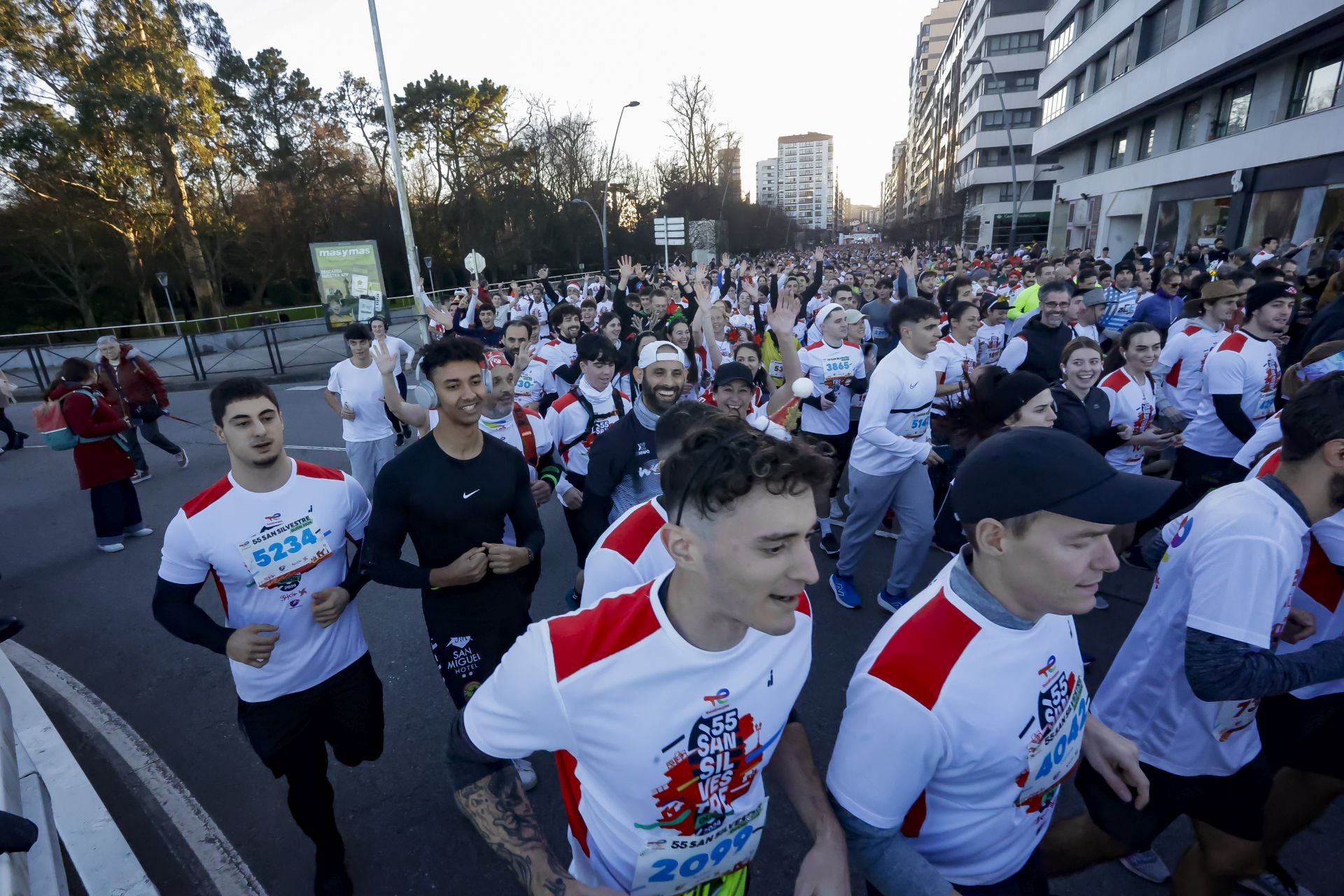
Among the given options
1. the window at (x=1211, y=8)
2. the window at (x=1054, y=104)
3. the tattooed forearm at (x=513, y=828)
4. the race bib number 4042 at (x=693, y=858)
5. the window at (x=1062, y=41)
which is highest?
the window at (x=1062, y=41)

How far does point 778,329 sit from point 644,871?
3.74 m

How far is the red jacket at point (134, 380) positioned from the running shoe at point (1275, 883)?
10519 millimetres

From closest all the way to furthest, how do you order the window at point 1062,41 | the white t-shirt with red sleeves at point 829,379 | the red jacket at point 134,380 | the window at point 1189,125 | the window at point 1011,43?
the white t-shirt with red sleeves at point 829,379
the red jacket at point 134,380
the window at point 1189,125
the window at point 1062,41
the window at point 1011,43

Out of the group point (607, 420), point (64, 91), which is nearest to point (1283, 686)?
point (607, 420)

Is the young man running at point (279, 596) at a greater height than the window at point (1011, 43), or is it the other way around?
the window at point (1011, 43)

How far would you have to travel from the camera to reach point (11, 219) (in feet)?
76.3

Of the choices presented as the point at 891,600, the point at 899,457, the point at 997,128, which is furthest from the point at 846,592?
the point at 997,128

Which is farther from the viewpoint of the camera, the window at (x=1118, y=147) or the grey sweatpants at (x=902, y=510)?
the window at (x=1118, y=147)

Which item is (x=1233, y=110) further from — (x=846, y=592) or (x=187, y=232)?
(x=187, y=232)

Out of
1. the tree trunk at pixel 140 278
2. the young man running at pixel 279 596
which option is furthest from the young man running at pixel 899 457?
the tree trunk at pixel 140 278

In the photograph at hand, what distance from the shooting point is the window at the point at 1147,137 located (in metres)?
28.2

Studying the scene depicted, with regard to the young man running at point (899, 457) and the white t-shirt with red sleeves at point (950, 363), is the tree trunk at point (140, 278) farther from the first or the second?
the young man running at point (899, 457)

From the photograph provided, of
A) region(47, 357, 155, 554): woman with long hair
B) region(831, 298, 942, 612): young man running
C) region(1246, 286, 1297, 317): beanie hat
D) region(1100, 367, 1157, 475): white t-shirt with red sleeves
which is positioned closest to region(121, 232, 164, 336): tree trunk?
region(47, 357, 155, 554): woman with long hair

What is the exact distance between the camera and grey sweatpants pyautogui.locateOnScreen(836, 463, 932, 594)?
476cm
